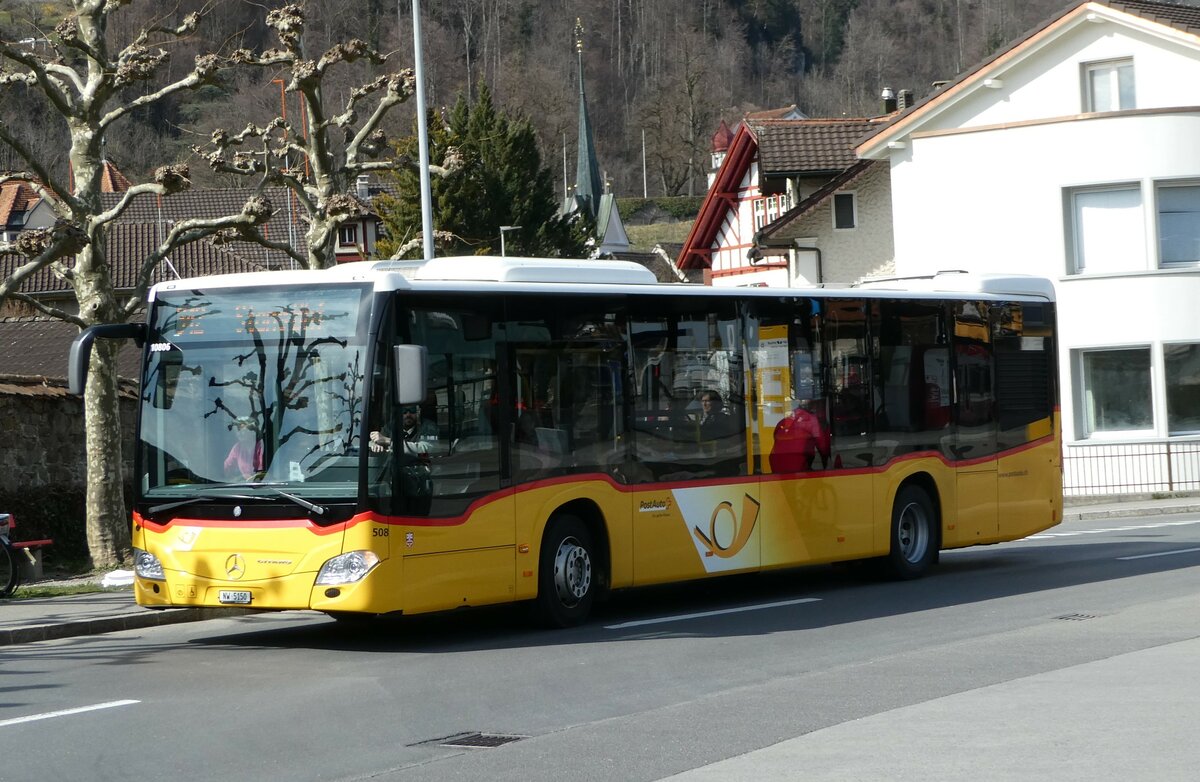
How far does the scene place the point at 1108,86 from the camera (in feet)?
112

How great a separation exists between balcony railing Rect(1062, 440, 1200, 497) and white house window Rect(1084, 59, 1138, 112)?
7.37 m

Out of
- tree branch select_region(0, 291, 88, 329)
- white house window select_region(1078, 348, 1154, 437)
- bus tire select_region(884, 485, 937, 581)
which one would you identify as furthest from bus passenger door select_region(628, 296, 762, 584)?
white house window select_region(1078, 348, 1154, 437)

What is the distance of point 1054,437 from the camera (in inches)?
746

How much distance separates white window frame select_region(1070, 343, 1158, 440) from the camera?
3225 centimetres

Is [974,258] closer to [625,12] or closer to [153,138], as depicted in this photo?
[153,138]

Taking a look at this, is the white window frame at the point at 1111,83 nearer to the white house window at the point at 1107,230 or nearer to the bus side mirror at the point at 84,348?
the white house window at the point at 1107,230

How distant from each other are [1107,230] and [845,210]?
1114 centimetres

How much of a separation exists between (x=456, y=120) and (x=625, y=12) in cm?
8735

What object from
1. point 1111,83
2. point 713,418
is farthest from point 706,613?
point 1111,83

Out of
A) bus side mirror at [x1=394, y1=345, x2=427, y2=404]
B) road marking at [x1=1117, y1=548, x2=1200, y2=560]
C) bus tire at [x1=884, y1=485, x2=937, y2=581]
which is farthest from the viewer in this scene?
road marking at [x1=1117, y1=548, x2=1200, y2=560]

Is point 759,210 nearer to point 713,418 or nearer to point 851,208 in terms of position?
point 851,208

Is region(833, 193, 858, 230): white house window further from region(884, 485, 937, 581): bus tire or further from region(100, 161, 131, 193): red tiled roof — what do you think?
region(100, 161, 131, 193): red tiled roof

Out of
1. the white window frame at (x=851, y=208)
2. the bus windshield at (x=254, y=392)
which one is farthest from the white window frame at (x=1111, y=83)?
the bus windshield at (x=254, y=392)

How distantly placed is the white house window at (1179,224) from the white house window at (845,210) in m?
11.5
